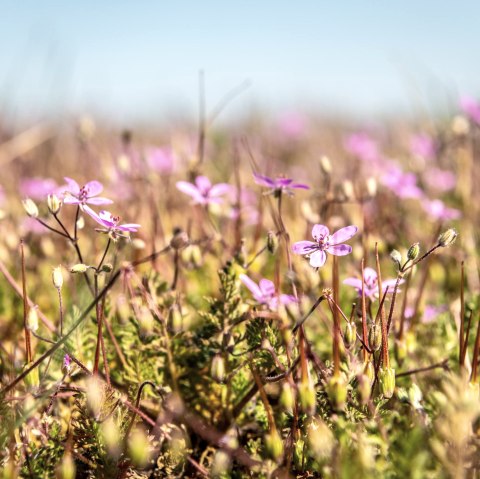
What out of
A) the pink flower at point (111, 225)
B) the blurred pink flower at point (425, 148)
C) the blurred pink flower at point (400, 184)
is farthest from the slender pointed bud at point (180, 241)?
the blurred pink flower at point (425, 148)

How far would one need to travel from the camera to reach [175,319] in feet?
4.36

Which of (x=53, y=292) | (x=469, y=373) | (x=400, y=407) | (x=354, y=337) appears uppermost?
(x=354, y=337)

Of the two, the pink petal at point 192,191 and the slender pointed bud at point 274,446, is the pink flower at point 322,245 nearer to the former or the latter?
the slender pointed bud at point 274,446

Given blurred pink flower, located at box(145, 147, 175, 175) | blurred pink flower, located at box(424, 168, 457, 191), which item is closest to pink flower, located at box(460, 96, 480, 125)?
blurred pink flower, located at box(424, 168, 457, 191)

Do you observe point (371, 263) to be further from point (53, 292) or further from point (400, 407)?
point (53, 292)

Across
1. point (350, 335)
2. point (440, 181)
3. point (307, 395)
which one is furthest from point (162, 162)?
point (307, 395)

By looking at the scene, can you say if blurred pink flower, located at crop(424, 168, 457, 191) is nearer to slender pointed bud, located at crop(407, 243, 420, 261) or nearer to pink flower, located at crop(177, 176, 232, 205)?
pink flower, located at crop(177, 176, 232, 205)

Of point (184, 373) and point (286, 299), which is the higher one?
point (286, 299)

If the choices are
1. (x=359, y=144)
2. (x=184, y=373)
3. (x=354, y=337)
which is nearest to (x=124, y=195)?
(x=184, y=373)

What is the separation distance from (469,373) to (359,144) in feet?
9.63

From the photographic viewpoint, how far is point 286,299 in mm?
1258

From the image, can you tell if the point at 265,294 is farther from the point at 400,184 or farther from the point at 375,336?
the point at 400,184

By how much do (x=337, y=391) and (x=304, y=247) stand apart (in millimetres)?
337

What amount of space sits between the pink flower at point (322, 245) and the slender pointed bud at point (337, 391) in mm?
258
